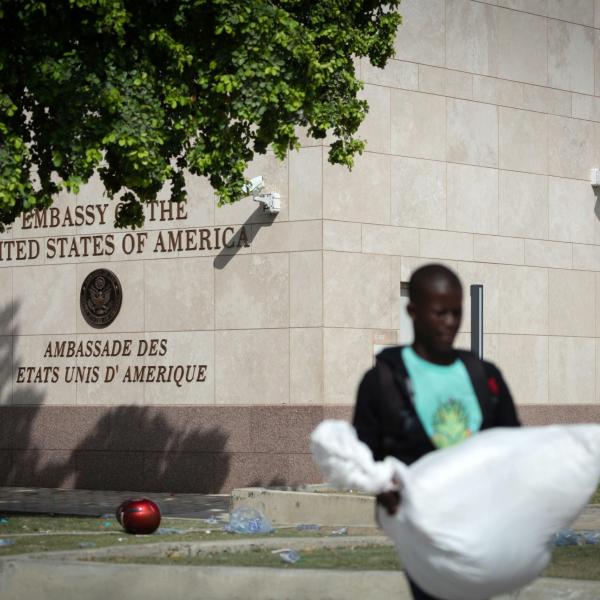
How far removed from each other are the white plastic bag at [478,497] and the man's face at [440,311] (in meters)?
0.36

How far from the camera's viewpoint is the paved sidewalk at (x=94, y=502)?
1839cm

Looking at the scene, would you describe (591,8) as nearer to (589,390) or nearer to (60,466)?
(589,390)

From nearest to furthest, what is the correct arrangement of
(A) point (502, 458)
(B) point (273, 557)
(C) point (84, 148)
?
(A) point (502, 458) < (B) point (273, 557) < (C) point (84, 148)

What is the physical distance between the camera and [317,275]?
68.3 feet

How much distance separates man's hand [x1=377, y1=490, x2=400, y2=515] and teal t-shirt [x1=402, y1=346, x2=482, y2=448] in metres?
0.35

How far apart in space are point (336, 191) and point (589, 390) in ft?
19.5

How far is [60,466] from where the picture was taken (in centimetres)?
2308

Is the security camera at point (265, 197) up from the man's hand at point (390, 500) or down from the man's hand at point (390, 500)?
up

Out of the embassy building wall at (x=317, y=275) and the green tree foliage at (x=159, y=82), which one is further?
the embassy building wall at (x=317, y=275)

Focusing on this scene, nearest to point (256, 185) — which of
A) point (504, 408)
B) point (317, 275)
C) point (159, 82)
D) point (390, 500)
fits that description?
point (317, 275)

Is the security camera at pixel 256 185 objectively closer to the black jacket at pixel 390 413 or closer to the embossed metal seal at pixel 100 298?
A: the embossed metal seal at pixel 100 298

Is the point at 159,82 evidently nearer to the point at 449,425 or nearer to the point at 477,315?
the point at 477,315

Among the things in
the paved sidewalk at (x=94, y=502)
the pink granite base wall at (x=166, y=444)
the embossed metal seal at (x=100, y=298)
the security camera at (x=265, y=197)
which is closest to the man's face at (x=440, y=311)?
the paved sidewalk at (x=94, y=502)

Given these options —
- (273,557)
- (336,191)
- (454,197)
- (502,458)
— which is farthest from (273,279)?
(502,458)
